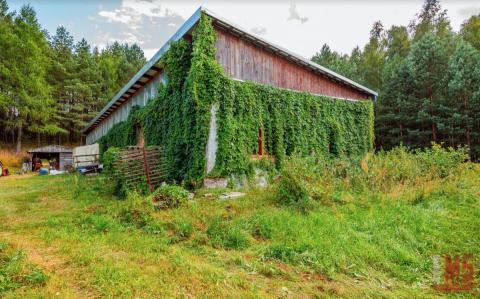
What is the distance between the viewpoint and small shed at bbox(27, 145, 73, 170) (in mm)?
22453

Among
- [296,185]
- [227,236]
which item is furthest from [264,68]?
[227,236]

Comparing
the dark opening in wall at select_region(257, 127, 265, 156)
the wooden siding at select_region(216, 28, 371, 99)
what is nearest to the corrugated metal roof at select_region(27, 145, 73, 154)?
the wooden siding at select_region(216, 28, 371, 99)

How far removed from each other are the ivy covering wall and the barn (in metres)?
0.04

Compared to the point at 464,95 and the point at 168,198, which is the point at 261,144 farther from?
the point at 464,95

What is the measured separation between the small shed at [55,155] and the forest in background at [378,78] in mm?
4382

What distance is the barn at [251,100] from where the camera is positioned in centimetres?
823

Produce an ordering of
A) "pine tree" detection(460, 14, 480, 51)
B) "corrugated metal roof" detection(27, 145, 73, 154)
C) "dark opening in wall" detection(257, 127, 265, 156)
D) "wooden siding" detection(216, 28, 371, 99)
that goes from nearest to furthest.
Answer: "wooden siding" detection(216, 28, 371, 99) → "dark opening in wall" detection(257, 127, 265, 156) → "corrugated metal roof" detection(27, 145, 73, 154) → "pine tree" detection(460, 14, 480, 51)

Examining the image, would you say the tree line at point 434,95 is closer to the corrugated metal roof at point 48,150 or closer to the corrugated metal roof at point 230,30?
the corrugated metal roof at point 230,30

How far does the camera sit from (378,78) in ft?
90.9

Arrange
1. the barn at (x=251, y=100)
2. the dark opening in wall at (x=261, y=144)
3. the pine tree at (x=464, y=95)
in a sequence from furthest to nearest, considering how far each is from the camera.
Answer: the pine tree at (x=464, y=95), the dark opening in wall at (x=261, y=144), the barn at (x=251, y=100)

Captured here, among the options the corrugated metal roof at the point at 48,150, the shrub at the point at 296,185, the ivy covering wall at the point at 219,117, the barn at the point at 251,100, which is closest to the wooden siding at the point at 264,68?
the barn at the point at 251,100

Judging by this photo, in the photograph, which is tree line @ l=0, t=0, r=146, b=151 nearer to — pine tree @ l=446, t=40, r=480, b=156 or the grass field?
the grass field

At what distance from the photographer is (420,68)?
1972cm

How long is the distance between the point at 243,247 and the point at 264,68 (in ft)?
26.5
